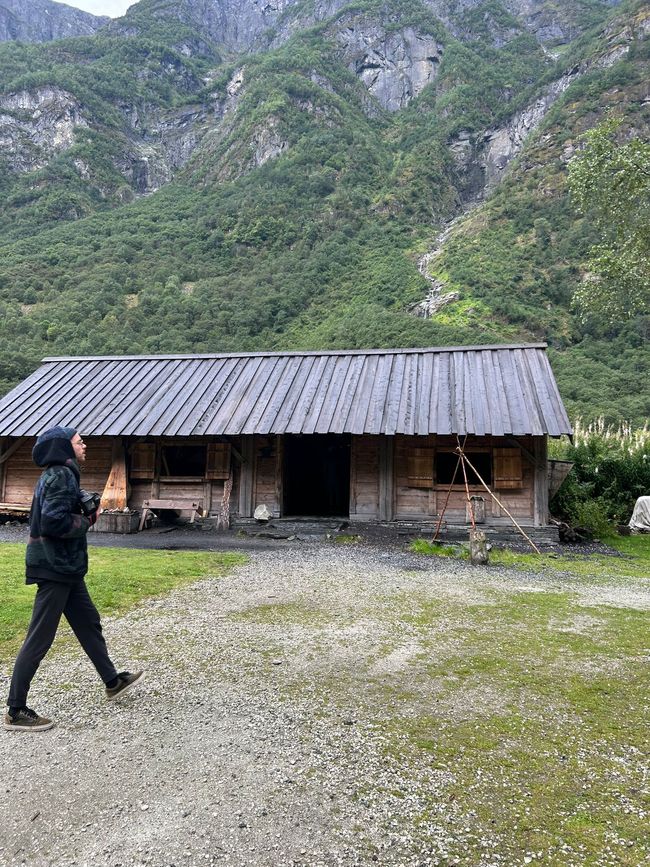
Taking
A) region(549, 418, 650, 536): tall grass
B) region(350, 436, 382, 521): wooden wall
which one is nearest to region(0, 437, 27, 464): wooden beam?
region(350, 436, 382, 521): wooden wall

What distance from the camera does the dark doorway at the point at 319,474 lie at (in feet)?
56.1

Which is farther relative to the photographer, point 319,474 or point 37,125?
point 37,125

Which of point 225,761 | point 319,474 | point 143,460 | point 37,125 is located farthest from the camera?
point 37,125

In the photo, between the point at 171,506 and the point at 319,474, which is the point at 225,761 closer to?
the point at 171,506

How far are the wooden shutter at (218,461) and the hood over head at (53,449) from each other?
34.3ft

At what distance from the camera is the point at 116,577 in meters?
8.27

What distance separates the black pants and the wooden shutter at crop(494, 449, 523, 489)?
10760mm

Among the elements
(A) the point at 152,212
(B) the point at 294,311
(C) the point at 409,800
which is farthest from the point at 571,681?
(A) the point at 152,212

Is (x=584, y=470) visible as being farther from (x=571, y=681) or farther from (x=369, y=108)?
(x=369, y=108)

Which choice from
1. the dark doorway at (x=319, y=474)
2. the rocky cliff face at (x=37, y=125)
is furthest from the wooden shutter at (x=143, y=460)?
the rocky cliff face at (x=37, y=125)

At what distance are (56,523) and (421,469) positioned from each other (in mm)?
10773

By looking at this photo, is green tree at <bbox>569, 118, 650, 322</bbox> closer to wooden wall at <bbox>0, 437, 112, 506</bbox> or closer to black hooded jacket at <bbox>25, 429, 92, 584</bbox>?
wooden wall at <bbox>0, 437, 112, 506</bbox>

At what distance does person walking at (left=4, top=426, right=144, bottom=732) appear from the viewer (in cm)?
379

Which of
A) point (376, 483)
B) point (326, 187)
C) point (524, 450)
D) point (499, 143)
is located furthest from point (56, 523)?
point (499, 143)
